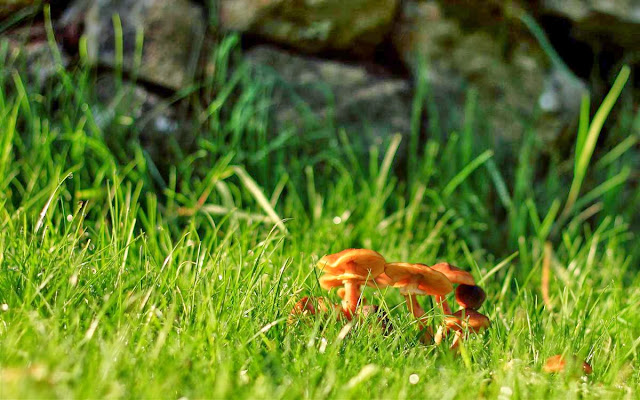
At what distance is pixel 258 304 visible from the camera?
1430 mm

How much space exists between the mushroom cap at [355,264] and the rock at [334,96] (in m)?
1.46

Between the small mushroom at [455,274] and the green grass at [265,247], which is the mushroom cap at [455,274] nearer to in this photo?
the small mushroom at [455,274]

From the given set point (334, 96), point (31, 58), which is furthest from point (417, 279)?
point (31, 58)

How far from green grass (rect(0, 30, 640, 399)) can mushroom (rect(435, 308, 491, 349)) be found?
4 centimetres

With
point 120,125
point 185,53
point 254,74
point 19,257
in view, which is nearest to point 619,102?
point 254,74

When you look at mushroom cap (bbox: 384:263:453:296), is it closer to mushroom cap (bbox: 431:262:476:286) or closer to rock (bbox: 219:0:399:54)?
mushroom cap (bbox: 431:262:476:286)

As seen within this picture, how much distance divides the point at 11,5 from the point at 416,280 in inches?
87.6

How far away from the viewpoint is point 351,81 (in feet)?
9.80

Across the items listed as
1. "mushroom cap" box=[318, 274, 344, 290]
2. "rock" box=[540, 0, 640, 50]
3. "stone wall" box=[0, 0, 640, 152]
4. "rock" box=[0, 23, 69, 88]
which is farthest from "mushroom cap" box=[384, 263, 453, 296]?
"rock" box=[540, 0, 640, 50]

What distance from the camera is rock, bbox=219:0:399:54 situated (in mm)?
2896

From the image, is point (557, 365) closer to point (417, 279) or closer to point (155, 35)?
point (417, 279)

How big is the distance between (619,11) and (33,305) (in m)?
2.84

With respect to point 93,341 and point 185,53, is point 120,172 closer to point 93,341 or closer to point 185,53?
point 185,53

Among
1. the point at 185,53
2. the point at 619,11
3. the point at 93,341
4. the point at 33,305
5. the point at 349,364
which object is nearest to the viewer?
the point at 93,341
